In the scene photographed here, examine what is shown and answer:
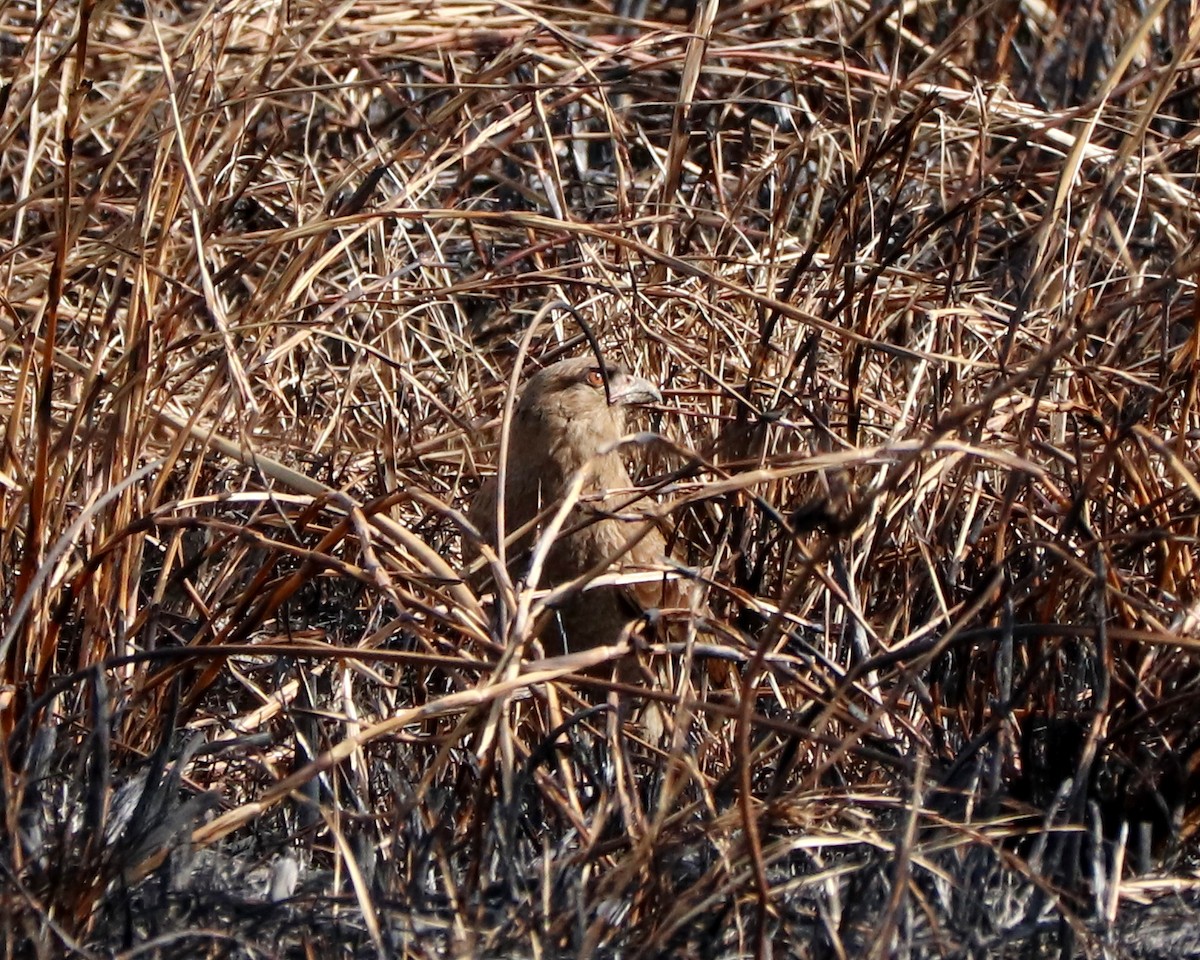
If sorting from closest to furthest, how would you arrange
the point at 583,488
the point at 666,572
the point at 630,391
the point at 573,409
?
the point at 666,572
the point at 630,391
the point at 583,488
the point at 573,409

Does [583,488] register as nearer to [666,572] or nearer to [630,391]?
[630,391]

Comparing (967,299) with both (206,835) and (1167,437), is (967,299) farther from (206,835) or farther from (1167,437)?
(206,835)

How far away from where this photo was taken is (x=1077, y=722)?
2895 millimetres

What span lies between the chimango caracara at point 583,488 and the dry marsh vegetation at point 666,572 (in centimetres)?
11

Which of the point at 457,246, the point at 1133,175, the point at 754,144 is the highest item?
the point at 1133,175

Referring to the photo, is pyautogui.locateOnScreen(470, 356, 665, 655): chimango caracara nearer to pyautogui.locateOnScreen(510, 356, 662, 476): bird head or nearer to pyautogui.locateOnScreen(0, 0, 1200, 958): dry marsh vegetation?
pyautogui.locateOnScreen(510, 356, 662, 476): bird head

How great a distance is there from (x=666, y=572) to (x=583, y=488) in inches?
60.4

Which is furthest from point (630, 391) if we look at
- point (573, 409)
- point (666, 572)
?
point (666, 572)

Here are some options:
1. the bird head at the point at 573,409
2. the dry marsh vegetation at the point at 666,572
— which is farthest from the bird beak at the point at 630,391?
the dry marsh vegetation at the point at 666,572

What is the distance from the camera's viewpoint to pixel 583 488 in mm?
4320

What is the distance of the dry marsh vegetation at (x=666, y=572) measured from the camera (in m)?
2.42

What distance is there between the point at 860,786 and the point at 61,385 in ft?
7.41

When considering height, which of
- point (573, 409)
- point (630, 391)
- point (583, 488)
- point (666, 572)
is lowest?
point (583, 488)

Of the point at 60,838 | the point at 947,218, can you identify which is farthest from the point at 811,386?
the point at 60,838
